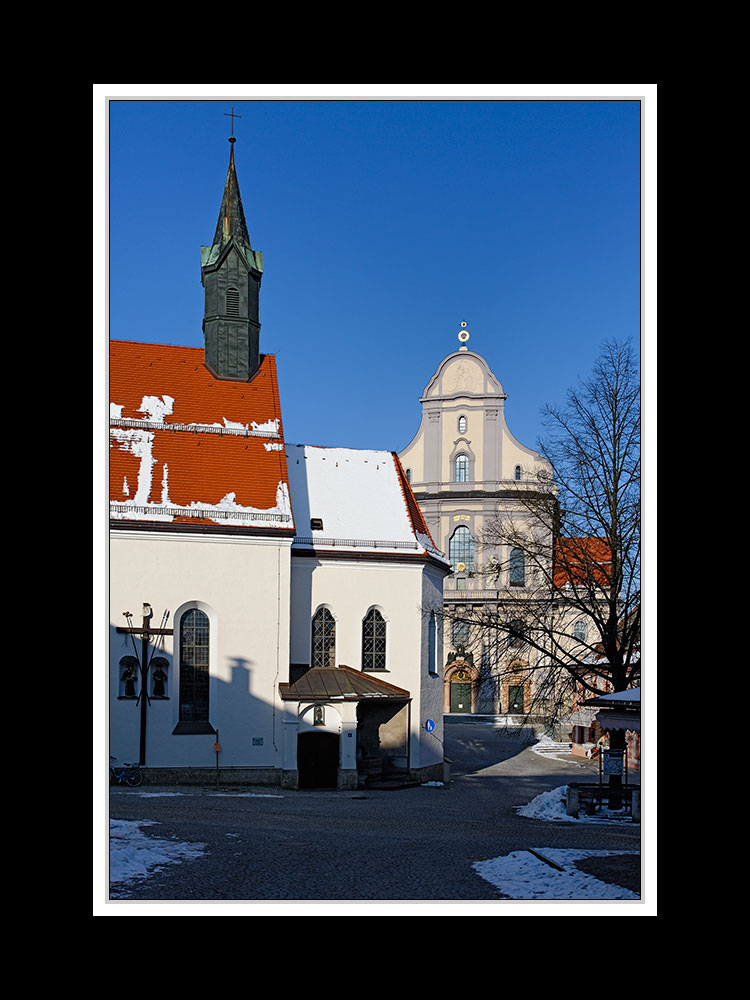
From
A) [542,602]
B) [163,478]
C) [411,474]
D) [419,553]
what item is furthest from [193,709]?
[411,474]

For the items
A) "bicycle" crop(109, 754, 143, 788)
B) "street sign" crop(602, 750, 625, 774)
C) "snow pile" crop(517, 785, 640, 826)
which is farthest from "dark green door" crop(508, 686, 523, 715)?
"bicycle" crop(109, 754, 143, 788)

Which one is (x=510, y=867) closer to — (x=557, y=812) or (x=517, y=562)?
(x=557, y=812)

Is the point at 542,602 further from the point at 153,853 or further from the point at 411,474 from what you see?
the point at 411,474

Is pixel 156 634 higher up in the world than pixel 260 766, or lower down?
higher up

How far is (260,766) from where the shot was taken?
2156cm

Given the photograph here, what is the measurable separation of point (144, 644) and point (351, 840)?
360 inches

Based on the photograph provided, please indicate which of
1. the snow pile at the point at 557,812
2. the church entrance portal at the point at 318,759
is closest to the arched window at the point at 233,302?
the church entrance portal at the point at 318,759

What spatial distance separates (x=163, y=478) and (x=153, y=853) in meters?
12.4

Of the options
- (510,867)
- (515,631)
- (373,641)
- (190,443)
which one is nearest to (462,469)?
(373,641)

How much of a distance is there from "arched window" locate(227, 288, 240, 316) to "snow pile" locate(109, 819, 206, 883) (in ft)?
51.2

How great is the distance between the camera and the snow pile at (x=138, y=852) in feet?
32.3

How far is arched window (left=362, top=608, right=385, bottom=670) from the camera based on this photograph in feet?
79.5

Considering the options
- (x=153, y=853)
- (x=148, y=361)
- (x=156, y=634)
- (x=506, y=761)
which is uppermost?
(x=148, y=361)

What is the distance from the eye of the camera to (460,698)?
41.3m
